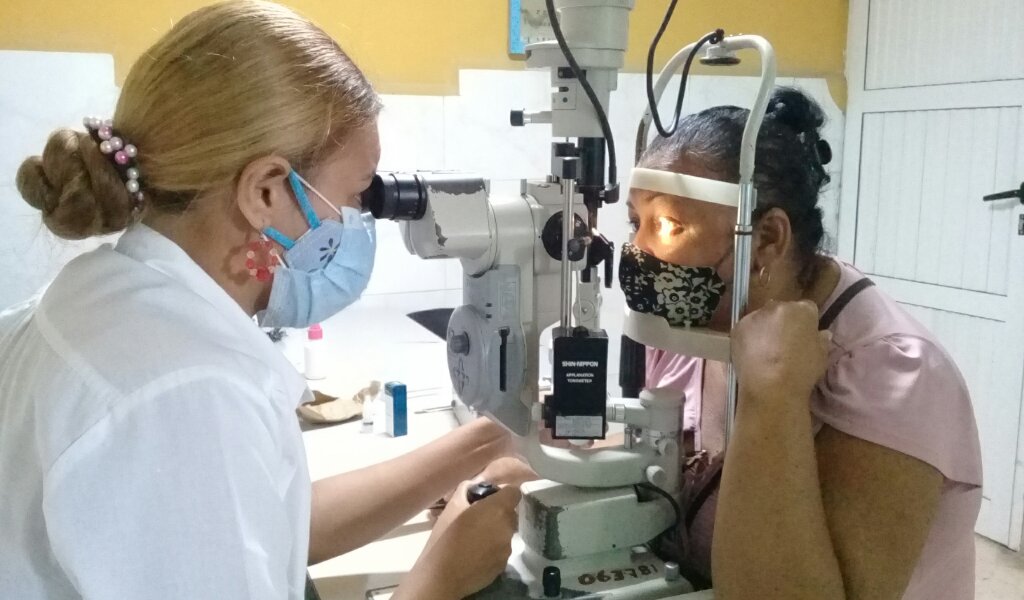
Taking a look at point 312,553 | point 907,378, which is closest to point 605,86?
point 907,378

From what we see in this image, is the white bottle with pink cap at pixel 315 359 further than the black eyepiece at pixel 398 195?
Yes

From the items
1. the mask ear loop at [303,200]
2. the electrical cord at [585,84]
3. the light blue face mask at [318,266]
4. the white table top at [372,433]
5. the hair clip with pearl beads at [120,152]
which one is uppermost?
the electrical cord at [585,84]

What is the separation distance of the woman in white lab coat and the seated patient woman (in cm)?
33

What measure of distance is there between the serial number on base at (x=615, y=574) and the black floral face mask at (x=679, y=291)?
13.2 inches

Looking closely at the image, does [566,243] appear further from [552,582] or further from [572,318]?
[552,582]

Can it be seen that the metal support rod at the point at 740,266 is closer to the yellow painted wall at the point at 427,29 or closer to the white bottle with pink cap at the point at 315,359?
the yellow painted wall at the point at 427,29

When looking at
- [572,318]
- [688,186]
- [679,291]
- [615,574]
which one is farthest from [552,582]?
[688,186]

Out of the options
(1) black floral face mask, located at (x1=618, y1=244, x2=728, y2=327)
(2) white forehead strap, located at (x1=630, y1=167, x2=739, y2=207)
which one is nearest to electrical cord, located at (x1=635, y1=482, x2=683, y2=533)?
(1) black floral face mask, located at (x1=618, y1=244, x2=728, y2=327)

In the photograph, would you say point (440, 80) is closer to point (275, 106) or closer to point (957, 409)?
point (275, 106)

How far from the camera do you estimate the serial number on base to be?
1.02 m

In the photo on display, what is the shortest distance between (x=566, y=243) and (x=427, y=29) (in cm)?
180

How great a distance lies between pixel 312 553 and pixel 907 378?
0.87m

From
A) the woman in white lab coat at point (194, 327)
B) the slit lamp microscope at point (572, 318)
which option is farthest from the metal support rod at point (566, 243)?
the woman in white lab coat at point (194, 327)

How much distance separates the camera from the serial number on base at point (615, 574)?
1.02 metres
